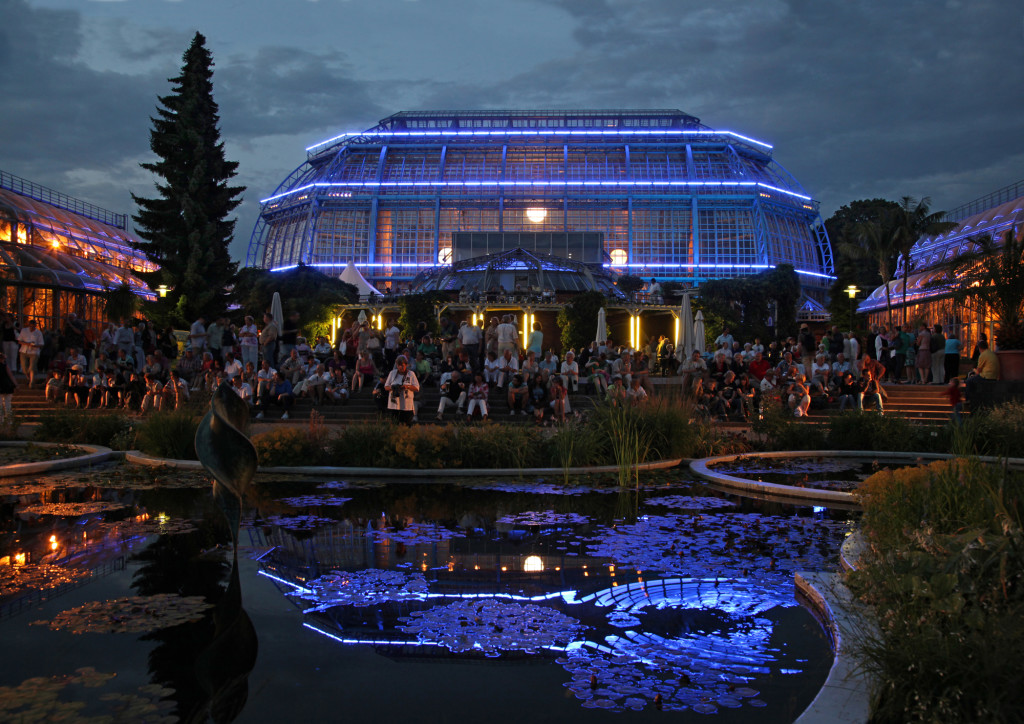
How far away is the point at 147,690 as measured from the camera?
3855 millimetres

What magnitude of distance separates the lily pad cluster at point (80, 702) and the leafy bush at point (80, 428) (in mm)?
10641

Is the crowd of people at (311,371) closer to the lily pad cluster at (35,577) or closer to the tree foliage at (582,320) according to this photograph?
the tree foliage at (582,320)

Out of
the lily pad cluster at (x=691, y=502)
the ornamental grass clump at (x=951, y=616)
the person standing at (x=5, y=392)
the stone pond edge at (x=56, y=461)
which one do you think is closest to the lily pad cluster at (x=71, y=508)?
the stone pond edge at (x=56, y=461)

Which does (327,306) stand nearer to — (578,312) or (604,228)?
(578,312)

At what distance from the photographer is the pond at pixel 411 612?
382 centimetres

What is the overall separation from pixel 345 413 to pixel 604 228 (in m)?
38.5

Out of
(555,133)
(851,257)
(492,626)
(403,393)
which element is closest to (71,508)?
(492,626)

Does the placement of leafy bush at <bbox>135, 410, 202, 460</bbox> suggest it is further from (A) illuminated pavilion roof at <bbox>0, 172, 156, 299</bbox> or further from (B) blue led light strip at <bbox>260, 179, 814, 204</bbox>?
(B) blue led light strip at <bbox>260, 179, 814, 204</bbox>

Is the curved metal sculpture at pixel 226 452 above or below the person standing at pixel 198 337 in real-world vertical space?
below

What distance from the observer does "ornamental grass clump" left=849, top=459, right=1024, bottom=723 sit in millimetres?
2980

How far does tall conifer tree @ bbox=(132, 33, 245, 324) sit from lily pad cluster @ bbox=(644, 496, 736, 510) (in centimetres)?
2794

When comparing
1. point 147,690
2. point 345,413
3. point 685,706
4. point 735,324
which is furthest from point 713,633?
point 735,324

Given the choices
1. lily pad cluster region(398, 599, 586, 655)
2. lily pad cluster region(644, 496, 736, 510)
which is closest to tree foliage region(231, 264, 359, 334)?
lily pad cluster region(644, 496, 736, 510)

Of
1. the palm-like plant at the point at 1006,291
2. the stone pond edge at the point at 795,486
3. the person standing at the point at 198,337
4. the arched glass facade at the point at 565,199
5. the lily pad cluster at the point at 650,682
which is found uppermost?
the arched glass facade at the point at 565,199
